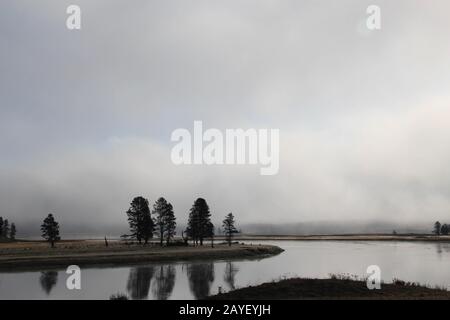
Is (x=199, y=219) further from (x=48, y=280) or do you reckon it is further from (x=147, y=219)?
(x=48, y=280)

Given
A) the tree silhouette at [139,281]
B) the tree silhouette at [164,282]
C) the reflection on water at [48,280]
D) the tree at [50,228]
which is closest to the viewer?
the tree silhouette at [139,281]

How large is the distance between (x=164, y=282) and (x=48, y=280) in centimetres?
1351

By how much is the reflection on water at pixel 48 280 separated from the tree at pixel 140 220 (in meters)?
50.5

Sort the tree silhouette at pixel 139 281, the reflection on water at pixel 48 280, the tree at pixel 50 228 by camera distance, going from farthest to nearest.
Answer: the tree at pixel 50 228
the reflection on water at pixel 48 280
the tree silhouette at pixel 139 281

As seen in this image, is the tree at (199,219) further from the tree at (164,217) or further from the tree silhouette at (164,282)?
the tree silhouette at (164,282)

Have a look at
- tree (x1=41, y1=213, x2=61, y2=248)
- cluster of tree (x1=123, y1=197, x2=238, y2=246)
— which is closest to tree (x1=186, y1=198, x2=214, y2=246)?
cluster of tree (x1=123, y1=197, x2=238, y2=246)

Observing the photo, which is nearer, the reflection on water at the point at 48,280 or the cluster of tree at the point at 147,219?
the reflection on water at the point at 48,280

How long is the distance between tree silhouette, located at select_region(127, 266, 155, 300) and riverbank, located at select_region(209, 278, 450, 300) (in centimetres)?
877

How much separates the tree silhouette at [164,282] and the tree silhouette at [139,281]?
2.64 ft

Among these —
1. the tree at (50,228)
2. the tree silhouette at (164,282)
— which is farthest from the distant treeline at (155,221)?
the tree silhouette at (164,282)

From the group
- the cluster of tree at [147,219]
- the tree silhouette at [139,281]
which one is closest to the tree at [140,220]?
the cluster of tree at [147,219]

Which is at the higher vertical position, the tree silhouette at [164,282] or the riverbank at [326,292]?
the riverbank at [326,292]

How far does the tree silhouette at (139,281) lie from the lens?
117 feet
